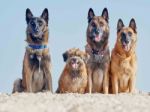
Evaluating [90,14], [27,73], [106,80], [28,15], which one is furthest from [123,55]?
[28,15]

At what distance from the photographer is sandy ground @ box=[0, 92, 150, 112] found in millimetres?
11938

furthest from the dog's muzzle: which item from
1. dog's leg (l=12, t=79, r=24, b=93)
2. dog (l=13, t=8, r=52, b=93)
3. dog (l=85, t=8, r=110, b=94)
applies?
dog's leg (l=12, t=79, r=24, b=93)

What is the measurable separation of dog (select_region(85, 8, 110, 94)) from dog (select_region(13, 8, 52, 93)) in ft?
3.89

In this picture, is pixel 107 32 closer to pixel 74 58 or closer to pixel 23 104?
pixel 74 58

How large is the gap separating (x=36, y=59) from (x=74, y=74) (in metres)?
1.22

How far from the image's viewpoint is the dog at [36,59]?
1761 centimetres

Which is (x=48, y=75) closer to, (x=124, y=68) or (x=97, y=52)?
(x=97, y=52)

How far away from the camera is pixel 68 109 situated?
1202cm

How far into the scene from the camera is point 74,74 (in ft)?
56.4

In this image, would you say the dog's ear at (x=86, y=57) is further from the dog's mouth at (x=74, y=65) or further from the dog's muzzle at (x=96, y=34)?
the dog's muzzle at (x=96, y=34)

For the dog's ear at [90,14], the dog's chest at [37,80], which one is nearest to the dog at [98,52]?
the dog's ear at [90,14]

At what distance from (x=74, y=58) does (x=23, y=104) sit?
189 inches

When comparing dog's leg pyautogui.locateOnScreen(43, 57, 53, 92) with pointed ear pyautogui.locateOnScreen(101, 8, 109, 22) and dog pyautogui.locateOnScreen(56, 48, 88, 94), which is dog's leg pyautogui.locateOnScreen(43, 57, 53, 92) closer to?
dog pyautogui.locateOnScreen(56, 48, 88, 94)

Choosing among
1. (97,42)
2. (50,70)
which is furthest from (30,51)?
(97,42)
